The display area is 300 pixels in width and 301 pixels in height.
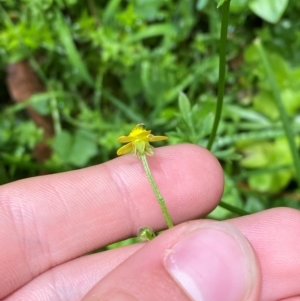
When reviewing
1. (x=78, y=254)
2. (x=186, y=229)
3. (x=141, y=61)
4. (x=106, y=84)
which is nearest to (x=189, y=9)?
(x=141, y=61)

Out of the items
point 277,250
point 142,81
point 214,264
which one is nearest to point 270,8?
point 142,81

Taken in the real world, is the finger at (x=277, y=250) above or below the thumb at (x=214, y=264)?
below

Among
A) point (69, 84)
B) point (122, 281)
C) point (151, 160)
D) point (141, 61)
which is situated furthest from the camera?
point (69, 84)

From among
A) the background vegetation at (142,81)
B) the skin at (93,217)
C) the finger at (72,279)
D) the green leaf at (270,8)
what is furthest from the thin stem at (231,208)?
the green leaf at (270,8)

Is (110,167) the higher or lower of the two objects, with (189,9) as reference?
lower

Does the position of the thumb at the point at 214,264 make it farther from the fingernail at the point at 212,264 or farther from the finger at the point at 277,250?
the finger at the point at 277,250

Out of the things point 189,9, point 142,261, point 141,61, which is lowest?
point 142,261

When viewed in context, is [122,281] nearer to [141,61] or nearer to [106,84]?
[141,61]
